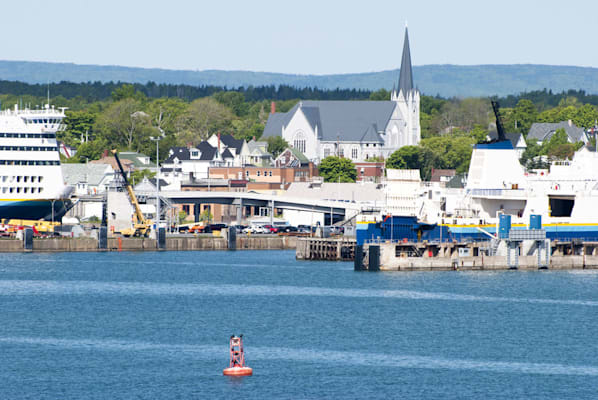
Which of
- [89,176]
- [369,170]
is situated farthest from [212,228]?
[369,170]

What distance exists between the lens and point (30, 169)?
119125mm

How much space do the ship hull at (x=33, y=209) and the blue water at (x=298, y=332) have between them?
91.1ft

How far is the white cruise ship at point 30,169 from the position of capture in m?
118

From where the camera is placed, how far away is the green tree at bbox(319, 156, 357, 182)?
169m

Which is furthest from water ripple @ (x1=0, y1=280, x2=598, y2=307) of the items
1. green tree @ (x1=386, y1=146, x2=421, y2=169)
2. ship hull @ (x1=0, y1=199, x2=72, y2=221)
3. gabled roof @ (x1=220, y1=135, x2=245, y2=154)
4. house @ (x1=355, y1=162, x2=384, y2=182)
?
gabled roof @ (x1=220, y1=135, x2=245, y2=154)

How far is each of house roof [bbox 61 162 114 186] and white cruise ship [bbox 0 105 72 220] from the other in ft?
83.2

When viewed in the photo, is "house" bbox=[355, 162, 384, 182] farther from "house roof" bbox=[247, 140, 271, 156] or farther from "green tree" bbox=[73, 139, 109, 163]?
"green tree" bbox=[73, 139, 109, 163]

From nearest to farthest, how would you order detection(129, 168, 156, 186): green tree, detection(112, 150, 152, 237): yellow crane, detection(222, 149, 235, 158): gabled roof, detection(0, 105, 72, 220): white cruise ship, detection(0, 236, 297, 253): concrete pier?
detection(0, 236, 297, 253): concrete pier
detection(112, 150, 152, 237): yellow crane
detection(0, 105, 72, 220): white cruise ship
detection(129, 168, 156, 186): green tree
detection(222, 149, 235, 158): gabled roof

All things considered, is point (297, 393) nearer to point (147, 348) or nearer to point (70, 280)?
point (147, 348)

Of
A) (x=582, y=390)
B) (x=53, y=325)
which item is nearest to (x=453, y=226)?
(x=53, y=325)

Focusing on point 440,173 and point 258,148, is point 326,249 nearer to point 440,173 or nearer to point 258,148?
point 440,173

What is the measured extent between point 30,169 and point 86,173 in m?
30.4

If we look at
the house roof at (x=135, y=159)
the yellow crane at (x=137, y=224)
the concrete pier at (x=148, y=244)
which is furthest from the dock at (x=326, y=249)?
the house roof at (x=135, y=159)

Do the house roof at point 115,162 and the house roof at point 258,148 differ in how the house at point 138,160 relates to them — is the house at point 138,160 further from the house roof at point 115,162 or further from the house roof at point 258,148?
the house roof at point 258,148
